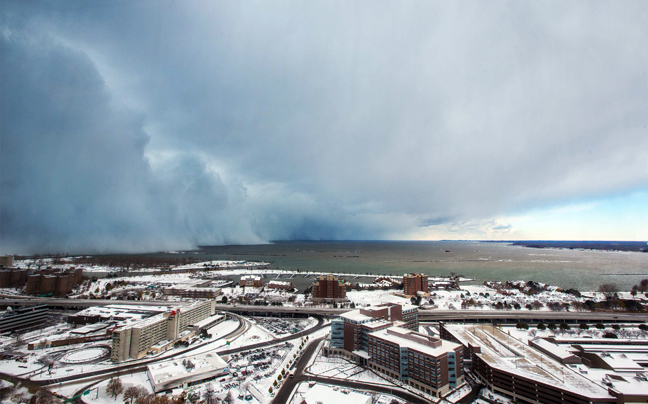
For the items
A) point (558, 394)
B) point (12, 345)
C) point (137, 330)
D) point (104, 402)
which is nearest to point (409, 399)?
point (558, 394)

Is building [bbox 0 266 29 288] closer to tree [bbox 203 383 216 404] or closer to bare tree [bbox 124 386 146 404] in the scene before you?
bare tree [bbox 124 386 146 404]

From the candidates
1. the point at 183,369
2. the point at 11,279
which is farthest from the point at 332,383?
the point at 11,279

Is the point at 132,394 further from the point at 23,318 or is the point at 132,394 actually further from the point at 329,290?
the point at 329,290

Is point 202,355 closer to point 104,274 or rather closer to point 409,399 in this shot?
point 409,399

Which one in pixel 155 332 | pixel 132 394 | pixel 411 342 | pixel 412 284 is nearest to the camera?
pixel 132 394

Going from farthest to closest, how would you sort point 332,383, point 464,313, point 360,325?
point 464,313 → point 360,325 → point 332,383

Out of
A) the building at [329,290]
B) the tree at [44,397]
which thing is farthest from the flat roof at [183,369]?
the building at [329,290]

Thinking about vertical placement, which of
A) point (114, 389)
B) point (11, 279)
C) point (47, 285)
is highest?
point (11, 279)
